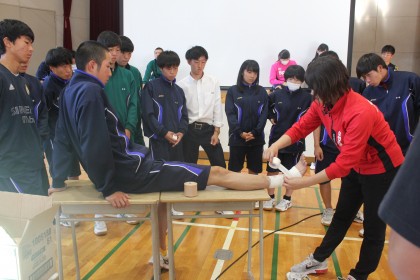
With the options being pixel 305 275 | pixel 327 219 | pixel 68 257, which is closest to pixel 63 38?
pixel 68 257

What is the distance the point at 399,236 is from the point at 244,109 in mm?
2965

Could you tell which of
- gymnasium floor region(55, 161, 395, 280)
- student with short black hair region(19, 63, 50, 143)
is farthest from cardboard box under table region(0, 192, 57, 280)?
student with short black hair region(19, 63, 50, 143)

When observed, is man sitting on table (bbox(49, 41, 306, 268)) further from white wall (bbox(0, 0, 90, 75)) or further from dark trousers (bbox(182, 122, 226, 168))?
white wall (bbox(0, 0, 90, 75))

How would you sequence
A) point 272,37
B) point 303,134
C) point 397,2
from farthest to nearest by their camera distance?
1. point 397,2
2. point 272,37
3. point 303,134

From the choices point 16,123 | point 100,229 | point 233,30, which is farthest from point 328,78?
point 233,30

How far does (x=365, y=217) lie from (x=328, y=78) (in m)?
0.85

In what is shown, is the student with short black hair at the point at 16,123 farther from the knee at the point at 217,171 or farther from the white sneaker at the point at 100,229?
the knee at the point at 217,171

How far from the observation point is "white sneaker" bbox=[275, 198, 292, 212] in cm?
357

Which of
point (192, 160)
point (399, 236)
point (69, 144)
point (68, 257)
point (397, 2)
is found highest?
point (397, 2)

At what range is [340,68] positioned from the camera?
1748 mm

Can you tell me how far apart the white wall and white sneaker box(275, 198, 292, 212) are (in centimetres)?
573

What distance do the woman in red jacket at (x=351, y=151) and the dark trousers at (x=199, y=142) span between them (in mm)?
1254

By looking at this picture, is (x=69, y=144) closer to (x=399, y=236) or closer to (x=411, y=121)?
(x=399, y=236)

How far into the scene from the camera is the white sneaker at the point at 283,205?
141 inches
